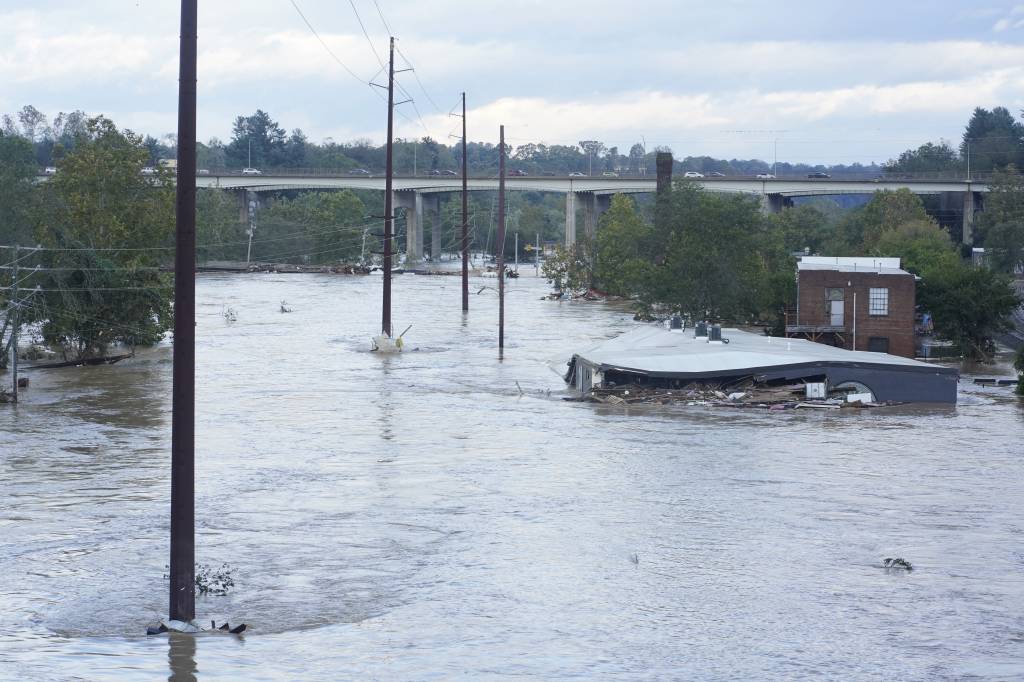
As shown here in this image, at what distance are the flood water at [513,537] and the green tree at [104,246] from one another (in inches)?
327

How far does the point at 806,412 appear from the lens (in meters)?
40.5

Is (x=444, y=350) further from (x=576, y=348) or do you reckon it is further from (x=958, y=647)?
(x=958, y=647)

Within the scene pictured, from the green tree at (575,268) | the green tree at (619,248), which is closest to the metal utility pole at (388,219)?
the green tree at (619,248)

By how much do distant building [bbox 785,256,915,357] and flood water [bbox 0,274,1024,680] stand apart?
886cm

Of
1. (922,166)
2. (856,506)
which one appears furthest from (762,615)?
(922,166)

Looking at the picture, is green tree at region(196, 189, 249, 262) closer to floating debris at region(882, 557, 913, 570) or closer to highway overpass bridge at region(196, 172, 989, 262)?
highway overpass bridge at region(196, 172, 989, 262)

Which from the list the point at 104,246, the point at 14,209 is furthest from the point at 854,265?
the point at 14,209

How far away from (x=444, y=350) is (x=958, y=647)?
44.4 metres

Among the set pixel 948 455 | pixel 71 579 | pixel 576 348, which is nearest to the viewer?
pixel 71 579

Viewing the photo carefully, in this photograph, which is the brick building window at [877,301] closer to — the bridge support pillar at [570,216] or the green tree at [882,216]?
the green tree at [882,216]

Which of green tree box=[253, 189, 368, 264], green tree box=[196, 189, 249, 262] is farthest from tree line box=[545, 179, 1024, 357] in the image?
green tree box=[253, 189, 368, 264]

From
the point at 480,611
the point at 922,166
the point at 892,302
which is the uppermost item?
the point at 922,166

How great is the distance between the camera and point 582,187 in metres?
158

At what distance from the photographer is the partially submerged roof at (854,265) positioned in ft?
187
